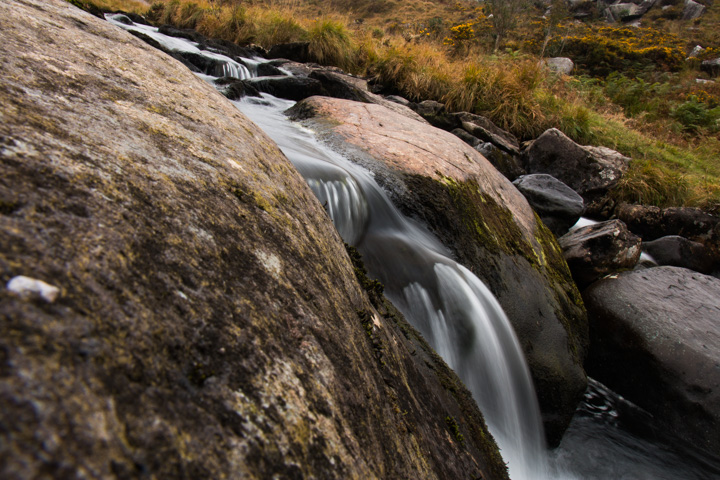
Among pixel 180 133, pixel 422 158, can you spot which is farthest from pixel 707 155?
pixel 180 133

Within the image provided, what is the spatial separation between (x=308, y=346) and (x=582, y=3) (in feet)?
173

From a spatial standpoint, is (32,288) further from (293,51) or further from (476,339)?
(293,51)

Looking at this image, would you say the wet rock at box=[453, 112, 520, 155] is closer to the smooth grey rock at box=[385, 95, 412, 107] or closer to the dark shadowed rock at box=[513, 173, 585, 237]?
the smooth grey rock at box=[385, 95, 412, 107]

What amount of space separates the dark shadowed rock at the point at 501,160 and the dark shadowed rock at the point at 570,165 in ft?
1.73

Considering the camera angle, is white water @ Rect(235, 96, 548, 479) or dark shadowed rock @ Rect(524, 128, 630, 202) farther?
dark shadowed rock @ Rect(524, 128, 630, 202)

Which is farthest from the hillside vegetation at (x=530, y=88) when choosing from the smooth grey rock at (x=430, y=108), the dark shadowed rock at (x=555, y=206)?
the dark shadowed rock at (x=555, y=206)

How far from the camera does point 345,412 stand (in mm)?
963

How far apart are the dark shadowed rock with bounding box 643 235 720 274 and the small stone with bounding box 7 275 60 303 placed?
8538 millimetres

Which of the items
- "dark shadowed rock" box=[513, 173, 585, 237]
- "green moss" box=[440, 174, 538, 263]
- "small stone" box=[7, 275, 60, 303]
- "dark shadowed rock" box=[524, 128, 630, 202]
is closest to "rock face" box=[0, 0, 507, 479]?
"small stone" box=[7, 275, 60, 303]

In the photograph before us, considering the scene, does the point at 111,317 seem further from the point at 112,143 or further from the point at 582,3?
the point at 582,3

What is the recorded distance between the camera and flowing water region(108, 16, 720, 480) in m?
3.07

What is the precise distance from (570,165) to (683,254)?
2.54m

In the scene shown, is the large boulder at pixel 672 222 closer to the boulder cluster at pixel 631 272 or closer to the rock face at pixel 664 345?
the boulder cluster at pixel 631 272

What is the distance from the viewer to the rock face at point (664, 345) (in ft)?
12.8
